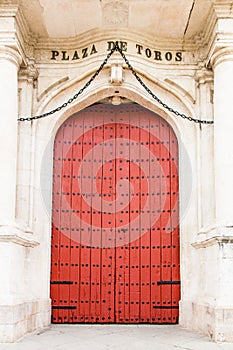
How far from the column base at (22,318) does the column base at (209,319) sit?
1.77m

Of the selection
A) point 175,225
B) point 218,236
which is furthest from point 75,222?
point 218,236

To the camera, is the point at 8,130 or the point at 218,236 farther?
the point at 8,130

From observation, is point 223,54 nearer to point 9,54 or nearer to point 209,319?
point 9,54

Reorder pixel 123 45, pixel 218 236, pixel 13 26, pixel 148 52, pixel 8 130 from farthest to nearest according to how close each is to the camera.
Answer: pixel 148 52, pixel 123 45, pixel 13 26, pixel 8 130, pixel 218 236

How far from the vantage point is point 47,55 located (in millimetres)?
7754

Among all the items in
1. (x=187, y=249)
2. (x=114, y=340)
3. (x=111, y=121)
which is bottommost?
(x=114, y=340)

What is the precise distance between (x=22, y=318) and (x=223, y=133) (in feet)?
10.5

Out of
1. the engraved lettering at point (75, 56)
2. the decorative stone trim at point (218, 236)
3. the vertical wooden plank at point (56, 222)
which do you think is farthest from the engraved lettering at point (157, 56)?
the decorative stone trim at point (218, 236)

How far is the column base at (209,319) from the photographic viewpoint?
19.6 feet

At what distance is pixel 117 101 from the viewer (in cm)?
786

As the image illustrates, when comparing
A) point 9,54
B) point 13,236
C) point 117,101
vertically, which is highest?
point 9,54

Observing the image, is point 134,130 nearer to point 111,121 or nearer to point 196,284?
point 111,121

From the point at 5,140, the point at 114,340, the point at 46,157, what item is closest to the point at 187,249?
the point at 114,340

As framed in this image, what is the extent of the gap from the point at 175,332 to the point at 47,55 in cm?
408
